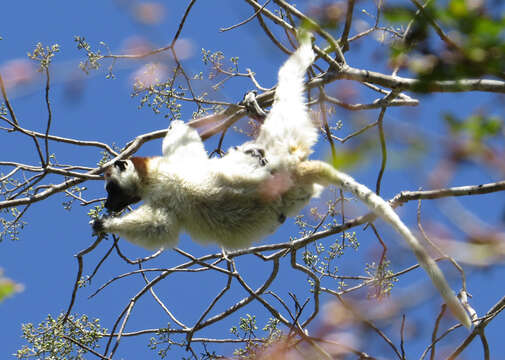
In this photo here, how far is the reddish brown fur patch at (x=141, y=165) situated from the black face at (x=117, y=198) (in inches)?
8.8

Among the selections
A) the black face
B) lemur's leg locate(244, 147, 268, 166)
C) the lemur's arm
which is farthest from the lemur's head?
the lemur's arm

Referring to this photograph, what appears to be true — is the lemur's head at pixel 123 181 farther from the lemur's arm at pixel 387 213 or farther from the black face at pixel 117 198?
the lemur's arm at pixel 387 213

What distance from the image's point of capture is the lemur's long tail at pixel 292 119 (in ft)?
16.3

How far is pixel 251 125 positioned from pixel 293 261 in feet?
4.60

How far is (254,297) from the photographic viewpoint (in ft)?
15.9

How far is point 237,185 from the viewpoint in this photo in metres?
4.76

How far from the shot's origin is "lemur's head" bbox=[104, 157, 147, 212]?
507 cm

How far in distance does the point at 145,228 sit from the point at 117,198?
0.56 m

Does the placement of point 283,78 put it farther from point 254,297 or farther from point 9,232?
point 9,232

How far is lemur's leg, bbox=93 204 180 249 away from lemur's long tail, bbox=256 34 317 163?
110 cm

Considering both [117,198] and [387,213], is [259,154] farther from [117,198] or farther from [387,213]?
[117,198]

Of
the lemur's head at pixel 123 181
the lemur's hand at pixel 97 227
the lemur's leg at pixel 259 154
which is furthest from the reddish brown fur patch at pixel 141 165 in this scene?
the lemur's leg at pixel 259 154

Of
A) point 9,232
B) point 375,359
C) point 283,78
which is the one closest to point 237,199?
point 283,78

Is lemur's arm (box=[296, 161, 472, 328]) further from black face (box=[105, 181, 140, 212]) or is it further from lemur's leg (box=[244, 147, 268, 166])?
black face (box=[105, 181, 140, 212])
